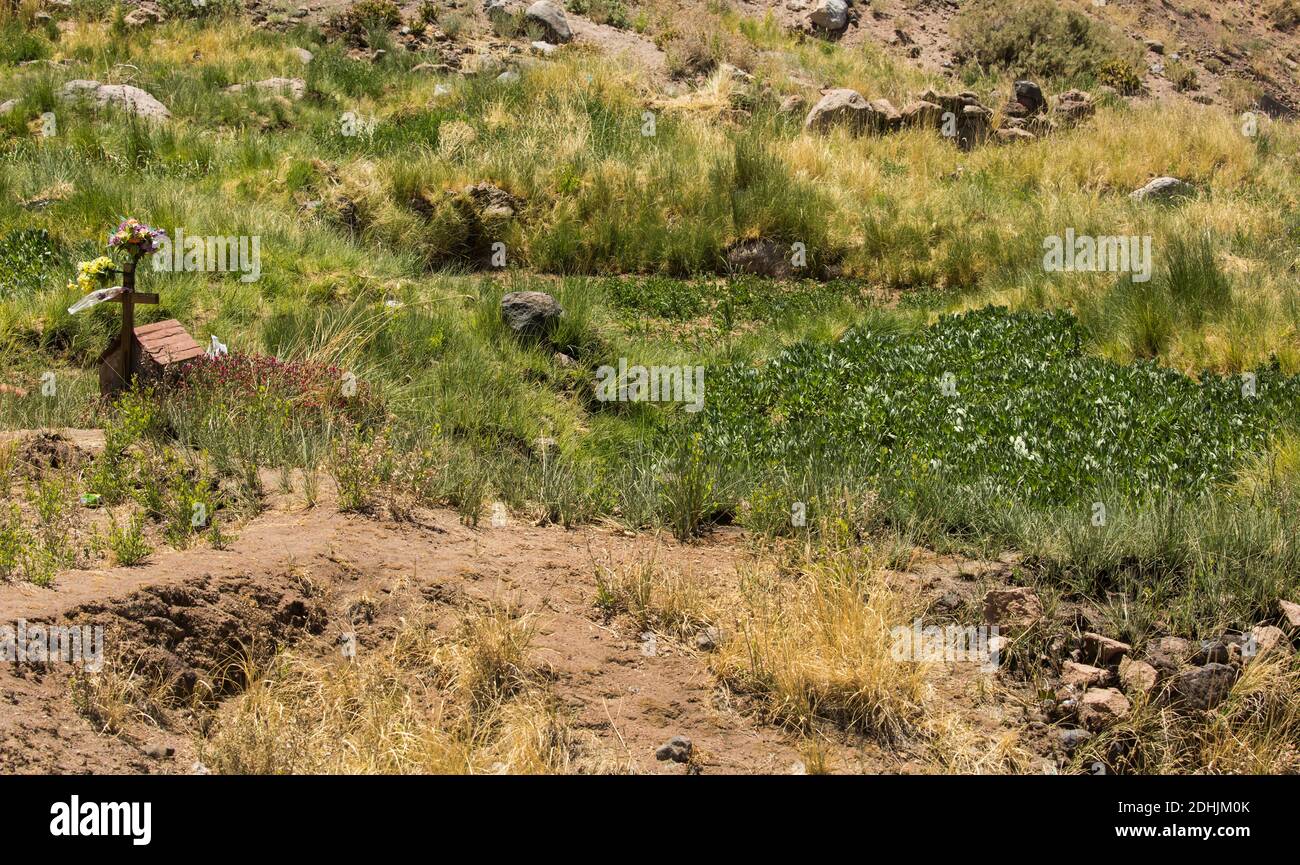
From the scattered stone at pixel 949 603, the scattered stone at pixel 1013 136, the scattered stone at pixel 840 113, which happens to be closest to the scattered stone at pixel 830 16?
the scattered stone at pixel 1013 136

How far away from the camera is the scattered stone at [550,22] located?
65.0ft

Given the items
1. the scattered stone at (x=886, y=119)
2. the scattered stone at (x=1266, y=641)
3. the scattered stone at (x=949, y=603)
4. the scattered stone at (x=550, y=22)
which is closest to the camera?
the scattered stone at (x=1266, y=641)

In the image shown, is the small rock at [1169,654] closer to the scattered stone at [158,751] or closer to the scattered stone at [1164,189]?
the scattered stone at [158,751]

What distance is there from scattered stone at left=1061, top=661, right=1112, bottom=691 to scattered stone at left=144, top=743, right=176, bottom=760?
145 inches

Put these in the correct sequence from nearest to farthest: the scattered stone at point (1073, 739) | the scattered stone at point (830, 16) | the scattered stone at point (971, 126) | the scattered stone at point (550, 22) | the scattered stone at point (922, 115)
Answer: the scattered stone at point (1073, 739) < the scattered stone at point (922, 115) < the scattered stone at point (971, 126) < the scattered stone at point (550, 22) < the scattered stone at point (830, 16)

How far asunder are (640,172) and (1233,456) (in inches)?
328

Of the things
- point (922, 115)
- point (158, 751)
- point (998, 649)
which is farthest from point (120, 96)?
point (998, 649)

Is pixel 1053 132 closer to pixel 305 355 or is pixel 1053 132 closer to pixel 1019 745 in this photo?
pixel 305 355

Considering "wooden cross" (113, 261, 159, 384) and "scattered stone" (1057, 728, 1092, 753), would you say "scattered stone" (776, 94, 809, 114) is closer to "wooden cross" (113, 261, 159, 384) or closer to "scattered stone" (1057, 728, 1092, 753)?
"wooden cross" (113, 261, 159, 384)

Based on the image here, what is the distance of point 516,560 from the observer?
586 centimetres

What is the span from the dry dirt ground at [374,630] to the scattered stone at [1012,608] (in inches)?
10.7

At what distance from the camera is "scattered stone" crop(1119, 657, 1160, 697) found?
482 cm

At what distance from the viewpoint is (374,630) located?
5.01 meters

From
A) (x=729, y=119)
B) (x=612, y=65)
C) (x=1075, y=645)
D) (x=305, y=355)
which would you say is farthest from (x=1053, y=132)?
(x=1075, y=645)
